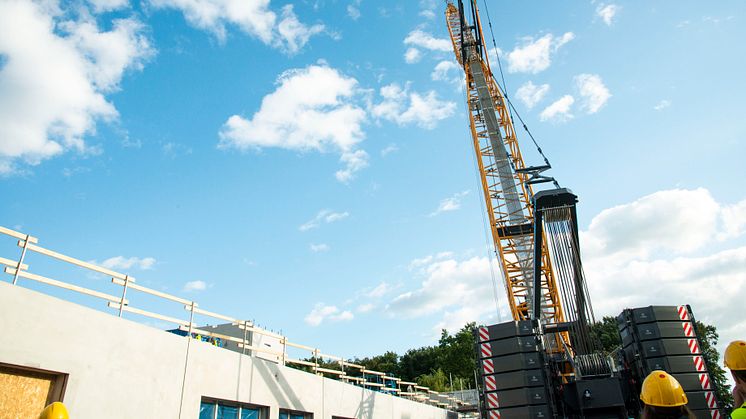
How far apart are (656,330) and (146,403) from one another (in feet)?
35.0

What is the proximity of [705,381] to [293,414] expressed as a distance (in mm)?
10802

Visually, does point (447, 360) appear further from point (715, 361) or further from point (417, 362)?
point (715, 361)

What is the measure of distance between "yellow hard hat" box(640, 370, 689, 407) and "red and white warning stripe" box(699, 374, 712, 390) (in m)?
8.22

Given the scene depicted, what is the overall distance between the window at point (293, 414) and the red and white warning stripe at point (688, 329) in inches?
419

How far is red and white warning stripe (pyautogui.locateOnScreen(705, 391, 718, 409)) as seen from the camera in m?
9.90

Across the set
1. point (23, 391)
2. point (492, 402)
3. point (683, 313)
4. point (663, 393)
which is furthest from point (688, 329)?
point (23, 391)

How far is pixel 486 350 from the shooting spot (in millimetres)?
11773

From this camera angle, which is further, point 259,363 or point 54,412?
point 259,363

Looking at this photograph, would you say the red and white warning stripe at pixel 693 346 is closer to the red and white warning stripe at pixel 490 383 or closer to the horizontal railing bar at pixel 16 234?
the red and white warning stripe at pixel 490 383

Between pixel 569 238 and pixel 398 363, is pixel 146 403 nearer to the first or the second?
pixel 569 238

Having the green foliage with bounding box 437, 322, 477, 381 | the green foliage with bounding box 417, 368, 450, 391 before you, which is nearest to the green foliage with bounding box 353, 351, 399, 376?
the green foliage with bounding box 437, 322, 477, 381

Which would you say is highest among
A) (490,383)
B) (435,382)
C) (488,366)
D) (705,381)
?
(435,382)

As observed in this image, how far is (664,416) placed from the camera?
10.7ft

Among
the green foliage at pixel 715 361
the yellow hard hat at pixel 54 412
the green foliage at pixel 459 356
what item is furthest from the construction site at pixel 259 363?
the green foliage at pixel 459 356
